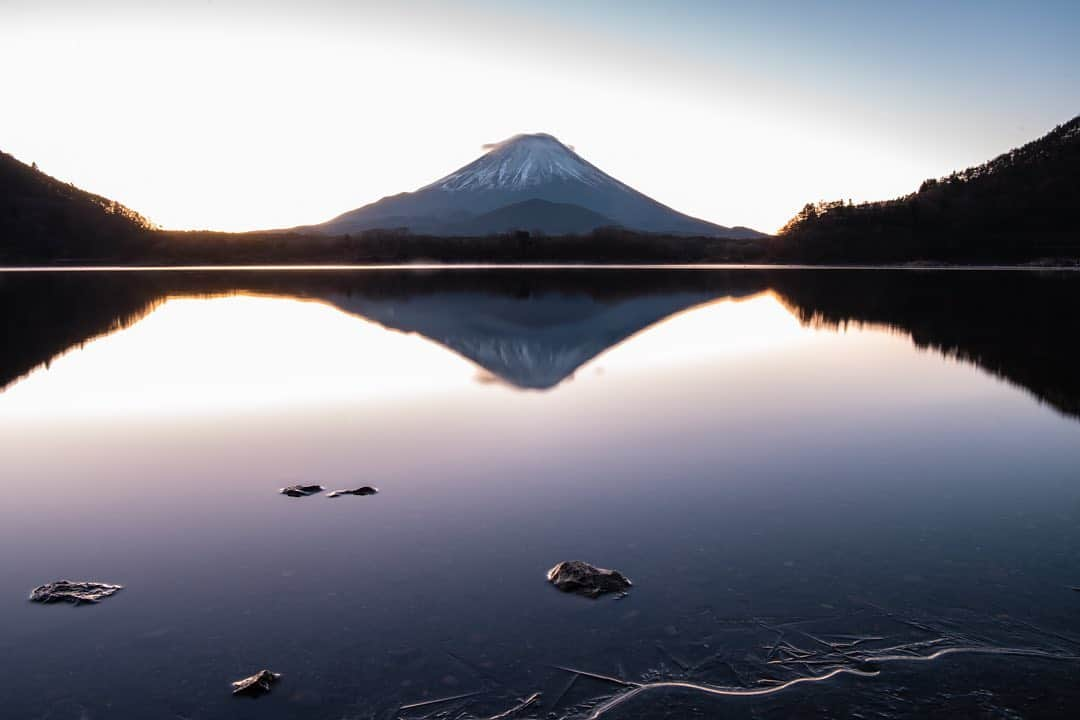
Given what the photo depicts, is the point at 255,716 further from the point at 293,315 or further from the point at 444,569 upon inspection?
the point at 293,315

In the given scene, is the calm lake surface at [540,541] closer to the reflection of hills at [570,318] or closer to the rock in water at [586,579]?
the rock in water at [586,579]

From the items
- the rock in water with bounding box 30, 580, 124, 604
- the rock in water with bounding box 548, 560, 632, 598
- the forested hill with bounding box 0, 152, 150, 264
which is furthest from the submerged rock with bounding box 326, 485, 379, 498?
the forested hill with bounding box 0, 152, 150, 264

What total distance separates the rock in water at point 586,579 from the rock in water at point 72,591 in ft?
11.7

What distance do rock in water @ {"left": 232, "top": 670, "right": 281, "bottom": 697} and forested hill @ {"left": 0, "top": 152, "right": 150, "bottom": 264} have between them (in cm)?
11845

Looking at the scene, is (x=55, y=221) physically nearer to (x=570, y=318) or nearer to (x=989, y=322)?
(x=570, y=318)

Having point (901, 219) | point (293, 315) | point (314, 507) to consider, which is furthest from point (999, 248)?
point (314, 507)

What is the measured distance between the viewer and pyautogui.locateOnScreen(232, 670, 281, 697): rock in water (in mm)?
4633

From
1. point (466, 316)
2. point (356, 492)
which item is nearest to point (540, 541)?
point (356, 492)

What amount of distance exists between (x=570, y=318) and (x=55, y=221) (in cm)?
11332

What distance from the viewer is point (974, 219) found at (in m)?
117

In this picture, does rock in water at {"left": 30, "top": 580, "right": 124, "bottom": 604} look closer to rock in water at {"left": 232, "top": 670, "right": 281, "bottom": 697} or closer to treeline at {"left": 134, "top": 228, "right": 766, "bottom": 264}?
rock in water at {"left": 232, "top": 670, "right": 281, "bottom": 697}

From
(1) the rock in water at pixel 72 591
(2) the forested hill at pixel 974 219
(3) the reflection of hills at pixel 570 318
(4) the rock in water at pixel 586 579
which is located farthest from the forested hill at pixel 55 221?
(4) the rock in water at pixel 586 579

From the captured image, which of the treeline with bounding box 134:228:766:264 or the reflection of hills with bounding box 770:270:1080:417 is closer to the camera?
the reflection of hills with bounding box 770:270:1080:417

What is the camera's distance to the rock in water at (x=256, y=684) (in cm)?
463
